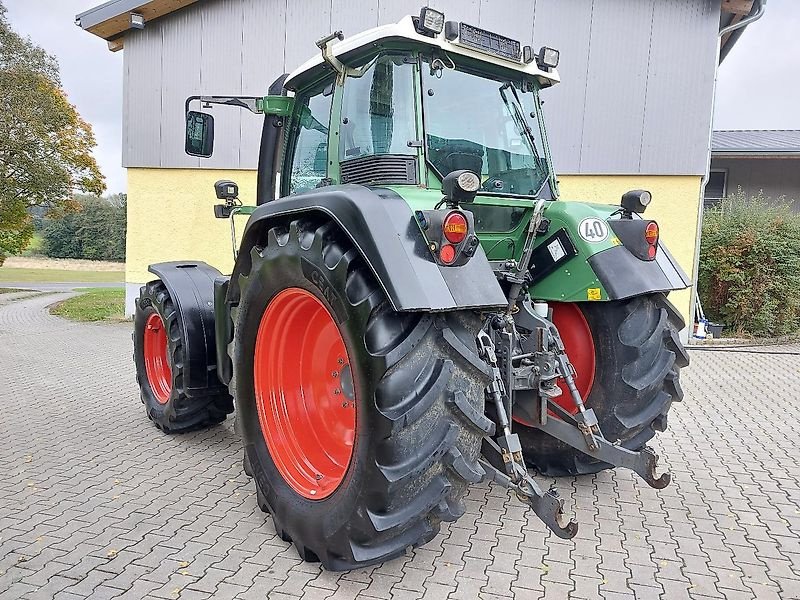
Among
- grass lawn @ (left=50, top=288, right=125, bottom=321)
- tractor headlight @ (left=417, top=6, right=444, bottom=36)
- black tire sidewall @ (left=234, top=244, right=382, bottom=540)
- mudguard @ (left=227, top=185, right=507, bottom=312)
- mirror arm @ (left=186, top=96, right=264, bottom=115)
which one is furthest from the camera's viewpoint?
grass lawn @ (left=50, top=288, right=125, bottom=321)

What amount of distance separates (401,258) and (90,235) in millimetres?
43244

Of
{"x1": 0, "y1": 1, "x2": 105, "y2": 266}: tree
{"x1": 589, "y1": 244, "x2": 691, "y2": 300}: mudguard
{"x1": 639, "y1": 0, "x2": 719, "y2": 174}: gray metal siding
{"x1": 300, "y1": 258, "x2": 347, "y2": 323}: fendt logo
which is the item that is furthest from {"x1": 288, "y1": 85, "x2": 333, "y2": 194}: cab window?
{"x1": 0, "y1": 1, "x2": 105, "y2": 266}: tree

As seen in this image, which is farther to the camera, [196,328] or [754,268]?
[754,268]

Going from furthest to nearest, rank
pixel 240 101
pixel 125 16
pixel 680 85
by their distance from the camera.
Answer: pixel 125 16
pixel 680 85
pixel 240 101

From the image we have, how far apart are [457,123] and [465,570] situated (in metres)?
2.10

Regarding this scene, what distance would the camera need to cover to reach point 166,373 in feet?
15.8

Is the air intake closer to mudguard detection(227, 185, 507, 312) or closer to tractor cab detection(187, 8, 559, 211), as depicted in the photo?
tractor cab detection(187, 8, 559, 211)

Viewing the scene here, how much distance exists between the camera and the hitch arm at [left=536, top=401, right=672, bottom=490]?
9.68 ft

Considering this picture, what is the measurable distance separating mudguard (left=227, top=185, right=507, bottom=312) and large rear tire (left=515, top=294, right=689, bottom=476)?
3.90ft

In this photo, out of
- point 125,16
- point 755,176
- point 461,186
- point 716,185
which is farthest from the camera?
point 716,185

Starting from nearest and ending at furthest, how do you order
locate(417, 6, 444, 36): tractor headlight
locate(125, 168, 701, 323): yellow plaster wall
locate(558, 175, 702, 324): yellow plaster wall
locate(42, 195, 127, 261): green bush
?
1. locate(417, 6, 444, 36): tractor headlight
2. locate(558, 175, 702, 324): yellow plaster wall
3. locate(125, 168, 701, 323): yellow plaster wall
4. locate(42, 195, 127, 261): green bush

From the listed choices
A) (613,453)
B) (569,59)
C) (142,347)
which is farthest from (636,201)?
(569,59)

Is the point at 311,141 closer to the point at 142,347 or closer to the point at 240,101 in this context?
the point at 240,101

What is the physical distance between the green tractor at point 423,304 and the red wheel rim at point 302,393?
1 centimetres
